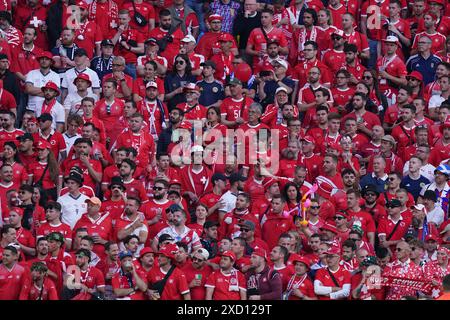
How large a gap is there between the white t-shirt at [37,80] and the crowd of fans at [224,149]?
0.02 m

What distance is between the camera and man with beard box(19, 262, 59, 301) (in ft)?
70.7

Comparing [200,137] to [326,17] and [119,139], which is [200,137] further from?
[326,17]

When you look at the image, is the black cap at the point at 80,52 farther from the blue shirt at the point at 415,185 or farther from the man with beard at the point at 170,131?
the blue shirt at the point at 415,185

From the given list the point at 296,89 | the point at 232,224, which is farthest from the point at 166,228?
A: the point at 296,89

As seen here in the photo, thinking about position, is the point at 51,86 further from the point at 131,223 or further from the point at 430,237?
the point at 430,237

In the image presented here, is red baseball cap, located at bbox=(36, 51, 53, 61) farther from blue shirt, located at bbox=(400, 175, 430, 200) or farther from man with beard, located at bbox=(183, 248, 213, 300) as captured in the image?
blue shirt, located at bbox=(400, 175, 430, 200)

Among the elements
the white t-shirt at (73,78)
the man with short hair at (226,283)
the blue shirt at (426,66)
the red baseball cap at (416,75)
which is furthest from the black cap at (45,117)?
the blue shirt at (426,66)

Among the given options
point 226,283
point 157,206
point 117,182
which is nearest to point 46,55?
point 117,182

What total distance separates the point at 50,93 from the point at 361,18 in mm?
5418

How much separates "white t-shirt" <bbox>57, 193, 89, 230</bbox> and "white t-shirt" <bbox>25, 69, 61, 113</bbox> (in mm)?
2300

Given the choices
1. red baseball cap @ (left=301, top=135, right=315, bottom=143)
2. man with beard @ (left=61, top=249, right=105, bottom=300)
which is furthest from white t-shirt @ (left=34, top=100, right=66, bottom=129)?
man with beard @ (left=61, top=249, right=105, bottom=300)

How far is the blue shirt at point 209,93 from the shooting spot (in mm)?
25953

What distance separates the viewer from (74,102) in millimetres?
25422

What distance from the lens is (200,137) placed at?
2489 centimetres
